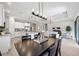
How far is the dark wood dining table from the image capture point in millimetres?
1608

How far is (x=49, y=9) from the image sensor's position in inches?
79.7

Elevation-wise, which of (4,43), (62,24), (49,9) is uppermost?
(49,9)

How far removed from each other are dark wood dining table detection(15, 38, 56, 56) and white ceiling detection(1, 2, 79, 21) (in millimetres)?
541

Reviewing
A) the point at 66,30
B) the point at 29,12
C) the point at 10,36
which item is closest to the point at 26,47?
the point at 10,36

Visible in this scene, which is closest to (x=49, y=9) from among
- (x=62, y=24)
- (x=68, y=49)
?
(x=62, y=24)

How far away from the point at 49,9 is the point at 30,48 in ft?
3.10

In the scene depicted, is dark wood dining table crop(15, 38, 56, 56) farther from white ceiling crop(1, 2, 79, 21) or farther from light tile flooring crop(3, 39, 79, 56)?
white ceiling crop(1, 2, 79, 21)

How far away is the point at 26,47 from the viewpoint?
69.3 inches

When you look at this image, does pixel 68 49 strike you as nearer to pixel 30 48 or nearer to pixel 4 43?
pixel 30 48

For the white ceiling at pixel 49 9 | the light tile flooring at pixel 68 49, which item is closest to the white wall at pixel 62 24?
the white ceiling at pixel 49 9

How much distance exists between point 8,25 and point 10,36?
0.23 meters

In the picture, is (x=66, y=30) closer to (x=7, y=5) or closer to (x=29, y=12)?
(x=29, y=12)

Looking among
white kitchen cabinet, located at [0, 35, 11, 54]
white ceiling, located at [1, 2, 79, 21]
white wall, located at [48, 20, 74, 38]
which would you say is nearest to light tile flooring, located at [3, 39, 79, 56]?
white kitchen cabinet, located at [0, 35, 11, 54]

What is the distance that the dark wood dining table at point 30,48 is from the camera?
5.28 feet
